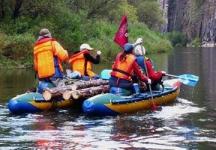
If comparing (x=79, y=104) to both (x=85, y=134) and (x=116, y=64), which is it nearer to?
(x=116, y=64)

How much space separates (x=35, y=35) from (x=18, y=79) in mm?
10115

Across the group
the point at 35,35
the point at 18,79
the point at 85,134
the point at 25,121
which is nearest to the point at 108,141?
the point at 85,134

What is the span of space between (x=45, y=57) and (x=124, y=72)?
2110 mm

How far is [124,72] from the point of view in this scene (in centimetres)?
1400

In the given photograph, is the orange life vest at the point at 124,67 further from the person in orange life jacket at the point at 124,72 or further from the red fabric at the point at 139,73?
the red fabric at the point at 139,73

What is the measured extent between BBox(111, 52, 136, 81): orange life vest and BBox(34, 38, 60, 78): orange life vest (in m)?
1.70

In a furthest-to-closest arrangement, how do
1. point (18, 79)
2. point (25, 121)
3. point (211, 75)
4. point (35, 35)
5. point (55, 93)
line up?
point (35, 35) → point (211, 75) → point (18, 79) → point (55, 93) → point (25, 121)

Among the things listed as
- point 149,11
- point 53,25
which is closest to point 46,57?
point 53,25

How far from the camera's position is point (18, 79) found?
22.5 metres

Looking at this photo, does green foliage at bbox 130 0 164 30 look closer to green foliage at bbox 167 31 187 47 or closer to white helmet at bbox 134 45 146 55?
green foliage at bbox 167 31 187 47

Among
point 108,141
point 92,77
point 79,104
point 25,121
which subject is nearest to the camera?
point 108,141

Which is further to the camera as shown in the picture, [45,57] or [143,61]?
[143,61]

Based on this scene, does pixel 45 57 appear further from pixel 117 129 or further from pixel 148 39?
pixel 148 39

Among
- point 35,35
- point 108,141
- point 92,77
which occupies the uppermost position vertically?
point 35,35
